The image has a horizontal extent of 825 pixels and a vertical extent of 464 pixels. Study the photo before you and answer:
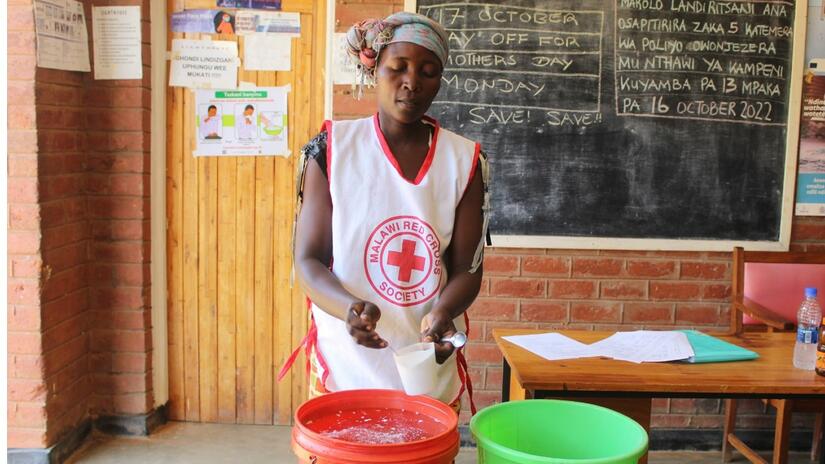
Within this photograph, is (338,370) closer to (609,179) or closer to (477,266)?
(477,266)

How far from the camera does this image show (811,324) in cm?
225

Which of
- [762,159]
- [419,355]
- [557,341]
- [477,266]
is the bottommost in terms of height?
[557,341]

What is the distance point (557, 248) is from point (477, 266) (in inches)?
69.4

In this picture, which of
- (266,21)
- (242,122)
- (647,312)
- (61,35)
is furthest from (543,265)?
(61,35)

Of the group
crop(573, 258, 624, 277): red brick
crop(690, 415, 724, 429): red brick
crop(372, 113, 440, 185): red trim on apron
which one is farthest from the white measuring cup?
crop(690, 415, 724, 429): red brick

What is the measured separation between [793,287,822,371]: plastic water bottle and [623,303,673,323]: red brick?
1030 millimetres

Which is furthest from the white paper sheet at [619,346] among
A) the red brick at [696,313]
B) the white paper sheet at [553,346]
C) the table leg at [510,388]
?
the red brick at [696,313]

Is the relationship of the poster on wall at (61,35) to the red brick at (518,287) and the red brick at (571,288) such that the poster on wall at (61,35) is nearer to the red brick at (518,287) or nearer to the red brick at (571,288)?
the red brick at (518,287)

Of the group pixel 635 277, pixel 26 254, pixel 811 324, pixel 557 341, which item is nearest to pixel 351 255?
pixel 557 341

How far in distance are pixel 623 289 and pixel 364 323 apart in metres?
2.22

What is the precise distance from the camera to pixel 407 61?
5.07 feet

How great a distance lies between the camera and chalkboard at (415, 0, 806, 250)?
10.6 ft

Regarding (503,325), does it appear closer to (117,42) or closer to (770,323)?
(770,323)

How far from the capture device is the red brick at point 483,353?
333 cm
